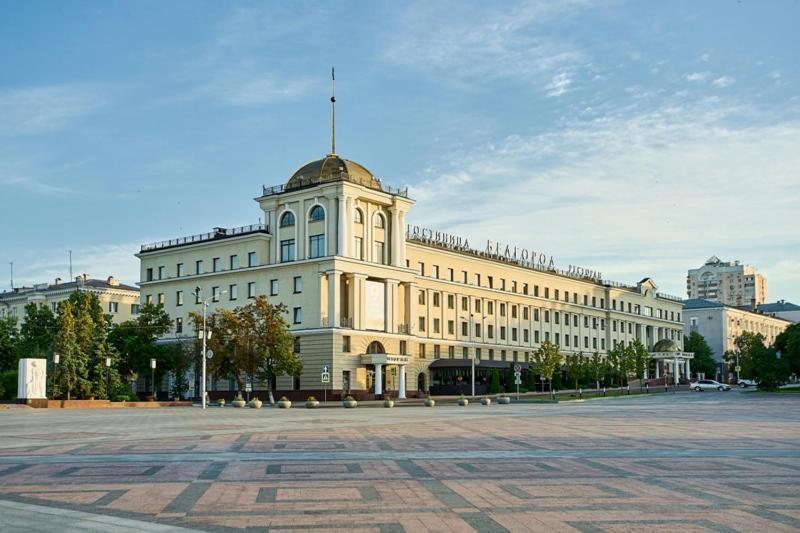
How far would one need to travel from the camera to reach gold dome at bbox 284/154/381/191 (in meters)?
88.4

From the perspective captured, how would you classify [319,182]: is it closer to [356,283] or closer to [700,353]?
[356,283]

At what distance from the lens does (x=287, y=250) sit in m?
90.1

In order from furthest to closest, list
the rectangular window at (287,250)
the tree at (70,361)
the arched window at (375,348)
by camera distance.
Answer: the rectangular window at (287,250) → the arched window at (375,348) → the tree at (70,361)

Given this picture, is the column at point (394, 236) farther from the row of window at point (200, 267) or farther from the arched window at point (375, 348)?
the row of window at point (200, 267)

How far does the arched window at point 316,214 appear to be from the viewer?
87.1 metres

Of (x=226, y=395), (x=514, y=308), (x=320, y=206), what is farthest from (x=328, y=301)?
(x=514, y=308)

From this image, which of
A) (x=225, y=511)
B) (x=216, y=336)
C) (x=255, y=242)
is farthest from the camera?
(x=255, y=242)

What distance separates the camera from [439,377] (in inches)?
3937

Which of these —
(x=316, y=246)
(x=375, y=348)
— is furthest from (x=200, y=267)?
(x=375, y=348)

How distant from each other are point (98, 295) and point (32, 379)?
68927mm

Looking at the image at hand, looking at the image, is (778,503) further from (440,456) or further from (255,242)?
(255,242)

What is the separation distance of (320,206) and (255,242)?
9409 millimetres

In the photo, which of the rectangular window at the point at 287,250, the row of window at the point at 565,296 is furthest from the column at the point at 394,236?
the rectangular window at the point at 287,250

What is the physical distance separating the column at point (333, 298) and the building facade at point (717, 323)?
370 feet
